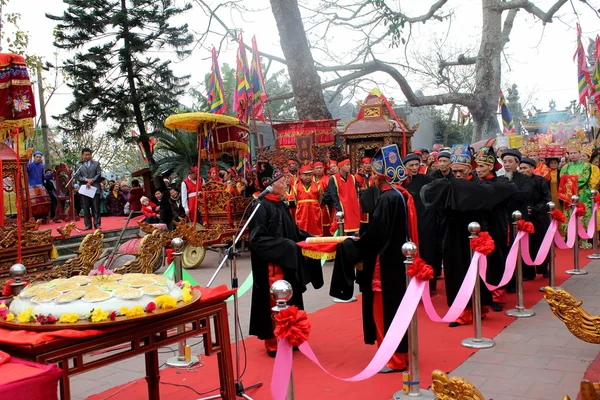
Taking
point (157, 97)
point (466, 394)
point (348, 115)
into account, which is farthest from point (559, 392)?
point (348, 115)

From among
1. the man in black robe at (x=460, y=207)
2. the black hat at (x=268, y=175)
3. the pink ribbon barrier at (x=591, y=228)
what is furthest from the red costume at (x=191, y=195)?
the pink ribbon barrier at (x=591, y=228)

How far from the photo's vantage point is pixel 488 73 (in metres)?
15.7

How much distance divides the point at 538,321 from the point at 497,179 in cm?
175

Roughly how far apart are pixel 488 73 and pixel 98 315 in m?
15.0

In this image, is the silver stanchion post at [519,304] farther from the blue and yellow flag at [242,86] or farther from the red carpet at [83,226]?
the red carpet at [83,226]

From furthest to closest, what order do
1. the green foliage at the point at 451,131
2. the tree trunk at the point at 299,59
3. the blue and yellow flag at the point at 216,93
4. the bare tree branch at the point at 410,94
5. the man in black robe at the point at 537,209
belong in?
the green foliage at the point at 451,131, the bare tree branch at the point at 410,94, the tree trunk at the point at 299,59, the blue and yellow flag at the point at 216,93, the man in black robe at the point at 537,209

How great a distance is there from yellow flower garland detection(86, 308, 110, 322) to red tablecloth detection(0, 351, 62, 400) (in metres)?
0.32

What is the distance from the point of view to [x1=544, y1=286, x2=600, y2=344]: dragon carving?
12.4ft

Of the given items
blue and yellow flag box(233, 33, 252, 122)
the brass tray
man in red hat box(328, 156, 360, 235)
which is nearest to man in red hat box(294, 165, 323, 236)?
man in red hat box(328, 156, 360, 235)

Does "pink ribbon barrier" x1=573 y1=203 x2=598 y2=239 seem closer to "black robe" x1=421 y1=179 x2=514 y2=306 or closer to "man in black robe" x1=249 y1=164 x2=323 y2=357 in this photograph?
"black robe" x1=421 y1=179 x2=514 y2=306

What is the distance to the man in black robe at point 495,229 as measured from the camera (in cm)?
635

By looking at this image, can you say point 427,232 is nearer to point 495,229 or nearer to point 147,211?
point 495,229

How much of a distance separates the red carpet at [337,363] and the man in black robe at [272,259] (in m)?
0.37

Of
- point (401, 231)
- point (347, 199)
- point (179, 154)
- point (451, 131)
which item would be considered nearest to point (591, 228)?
point (347, 199)
